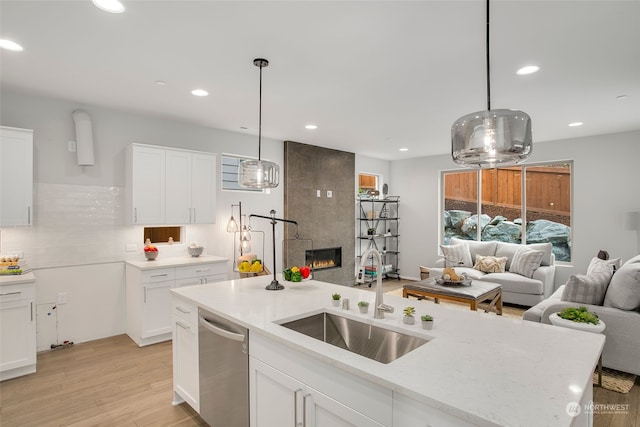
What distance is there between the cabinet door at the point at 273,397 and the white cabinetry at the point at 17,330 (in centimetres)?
263

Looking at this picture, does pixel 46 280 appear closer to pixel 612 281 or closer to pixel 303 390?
pixel 303 390

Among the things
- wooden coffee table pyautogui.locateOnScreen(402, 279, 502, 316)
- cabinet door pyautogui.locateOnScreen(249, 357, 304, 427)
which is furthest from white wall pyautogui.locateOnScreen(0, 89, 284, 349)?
wooden coffee table pyautogui.locateOnScreen(402, 279, 502, 316)

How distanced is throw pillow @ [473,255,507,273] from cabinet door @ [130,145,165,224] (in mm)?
5095

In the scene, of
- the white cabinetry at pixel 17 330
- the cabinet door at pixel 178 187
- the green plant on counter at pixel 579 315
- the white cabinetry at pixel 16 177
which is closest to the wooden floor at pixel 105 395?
the white cabinetry at pixel 17 330

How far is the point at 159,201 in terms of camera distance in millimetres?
4090

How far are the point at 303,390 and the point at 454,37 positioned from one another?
2.40 metres

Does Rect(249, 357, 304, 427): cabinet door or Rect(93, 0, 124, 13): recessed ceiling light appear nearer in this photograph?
Rect(249, 357, 304, 427): cabinet door

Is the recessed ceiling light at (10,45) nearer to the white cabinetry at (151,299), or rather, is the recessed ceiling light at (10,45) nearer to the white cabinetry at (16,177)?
the white cabinetry at (16,177)

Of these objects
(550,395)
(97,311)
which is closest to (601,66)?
(550,395)

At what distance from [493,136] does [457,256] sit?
17.2ft

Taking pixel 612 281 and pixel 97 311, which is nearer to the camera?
pixel 612 281

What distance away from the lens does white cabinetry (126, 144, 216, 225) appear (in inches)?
155

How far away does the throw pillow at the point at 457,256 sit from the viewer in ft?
20.1

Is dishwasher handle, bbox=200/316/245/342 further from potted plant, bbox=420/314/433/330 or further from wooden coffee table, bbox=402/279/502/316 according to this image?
wooden coffee table, bbox=402/279/502/316
